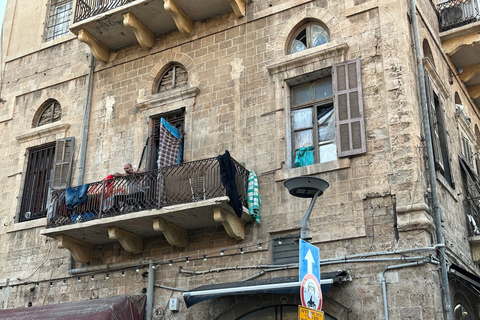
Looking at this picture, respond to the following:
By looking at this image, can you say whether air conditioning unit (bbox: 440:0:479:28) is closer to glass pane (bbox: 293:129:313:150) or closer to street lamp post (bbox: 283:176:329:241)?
glass pane (bbox: 293:129:313:150)

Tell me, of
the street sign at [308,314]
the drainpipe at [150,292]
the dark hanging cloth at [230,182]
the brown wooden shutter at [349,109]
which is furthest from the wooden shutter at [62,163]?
the street sign at [308,314]

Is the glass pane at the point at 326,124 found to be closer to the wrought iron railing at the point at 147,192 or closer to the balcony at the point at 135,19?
the wrought iron railing at the point at 147,192

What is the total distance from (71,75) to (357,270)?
9747mm

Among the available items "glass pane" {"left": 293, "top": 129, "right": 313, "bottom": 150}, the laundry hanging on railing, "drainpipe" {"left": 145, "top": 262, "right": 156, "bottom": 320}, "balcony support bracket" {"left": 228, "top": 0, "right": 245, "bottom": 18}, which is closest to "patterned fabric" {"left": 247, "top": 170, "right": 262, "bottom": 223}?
"glass pane" {"left": 293, "top": 129, "right": 313, "bottom": 150}

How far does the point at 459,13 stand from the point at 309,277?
1044cm

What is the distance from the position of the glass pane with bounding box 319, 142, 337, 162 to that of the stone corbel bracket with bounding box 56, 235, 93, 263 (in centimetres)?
581

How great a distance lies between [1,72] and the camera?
18453mm

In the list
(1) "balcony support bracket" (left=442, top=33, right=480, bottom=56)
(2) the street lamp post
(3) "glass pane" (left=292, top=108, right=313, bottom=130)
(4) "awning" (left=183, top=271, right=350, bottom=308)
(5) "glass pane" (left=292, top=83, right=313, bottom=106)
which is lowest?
(4) "awning" (left=183, top=271, right=350, bottom=308)

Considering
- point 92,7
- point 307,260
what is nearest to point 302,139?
point 307,260

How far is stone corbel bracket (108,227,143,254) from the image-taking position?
520 inches

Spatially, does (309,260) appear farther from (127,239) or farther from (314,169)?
(127,239)

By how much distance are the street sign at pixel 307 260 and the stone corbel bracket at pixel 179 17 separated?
26.9 feet

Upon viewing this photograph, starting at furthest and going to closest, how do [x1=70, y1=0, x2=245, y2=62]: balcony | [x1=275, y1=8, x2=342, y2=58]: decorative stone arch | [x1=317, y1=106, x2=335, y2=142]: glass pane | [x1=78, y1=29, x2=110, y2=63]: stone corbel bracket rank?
[x1=78, y1=29, x2=110, y2=63]: stone corbel bracket < [x1=70, y1=0, x2=245, y2=62]: balcony < [x1=275, y1=8, x2=342, y2=58]: decorative stone arch < [x1=317, y1=106, x2=335, y2=142]: glass pane

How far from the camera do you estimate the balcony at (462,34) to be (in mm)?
14961
